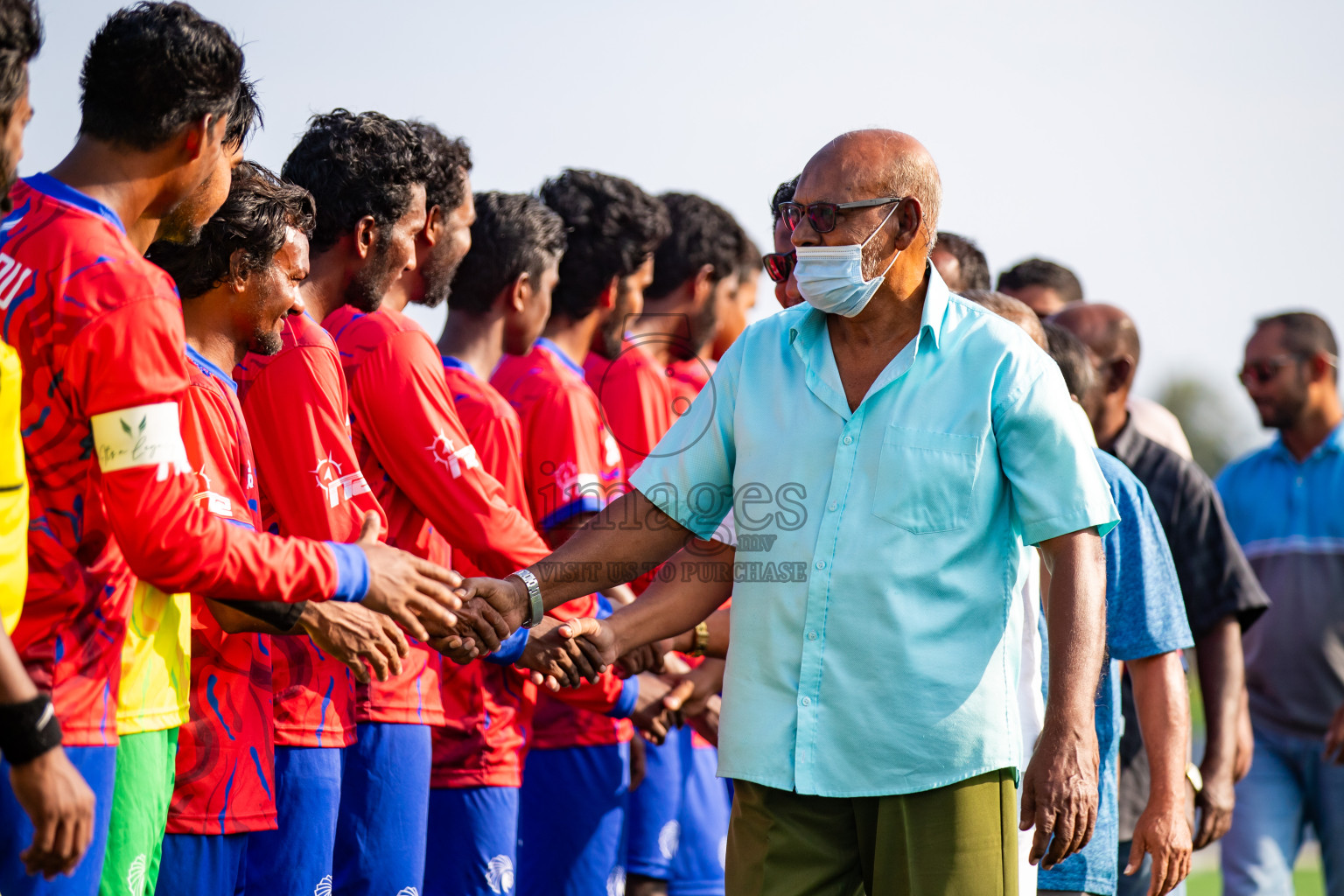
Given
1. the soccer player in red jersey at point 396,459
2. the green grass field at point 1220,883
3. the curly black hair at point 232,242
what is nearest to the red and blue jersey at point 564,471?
the soccer player in red jersey at point 396,459

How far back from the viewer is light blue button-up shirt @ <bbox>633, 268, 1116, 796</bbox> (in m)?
3.30

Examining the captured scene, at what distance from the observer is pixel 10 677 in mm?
2461

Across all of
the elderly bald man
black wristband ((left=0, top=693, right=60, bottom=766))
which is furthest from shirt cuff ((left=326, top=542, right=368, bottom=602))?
the elderly bald man

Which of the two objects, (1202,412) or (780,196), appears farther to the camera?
(1202,412)

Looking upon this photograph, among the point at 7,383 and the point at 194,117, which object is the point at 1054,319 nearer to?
the point at 194,117

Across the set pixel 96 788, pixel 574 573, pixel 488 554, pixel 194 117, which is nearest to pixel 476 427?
pixel 488 554

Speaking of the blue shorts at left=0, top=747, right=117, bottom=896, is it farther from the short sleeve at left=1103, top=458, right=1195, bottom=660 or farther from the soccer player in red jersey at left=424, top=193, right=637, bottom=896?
the short sleeve at left=1103, top=458, right=1195, bottom=660

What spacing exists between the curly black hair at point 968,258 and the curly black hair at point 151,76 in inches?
137

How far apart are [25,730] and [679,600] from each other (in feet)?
6.55

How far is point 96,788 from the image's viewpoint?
287cm

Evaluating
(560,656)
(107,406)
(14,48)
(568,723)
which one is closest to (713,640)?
(568,723)

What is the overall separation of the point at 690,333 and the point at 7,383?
216 inches

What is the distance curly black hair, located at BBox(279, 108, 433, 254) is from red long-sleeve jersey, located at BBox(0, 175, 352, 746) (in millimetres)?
1820

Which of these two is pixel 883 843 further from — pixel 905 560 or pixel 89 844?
pixel 89 844
